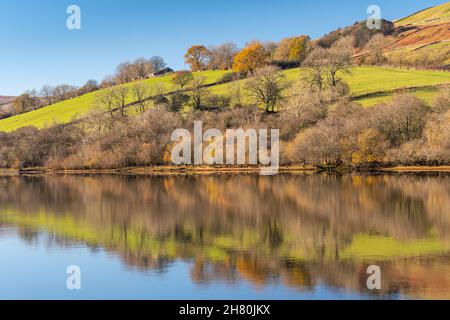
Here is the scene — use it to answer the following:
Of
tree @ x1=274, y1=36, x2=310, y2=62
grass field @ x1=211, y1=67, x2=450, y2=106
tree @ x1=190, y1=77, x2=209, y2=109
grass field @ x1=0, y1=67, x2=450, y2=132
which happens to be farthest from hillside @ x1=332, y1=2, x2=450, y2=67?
tree @ x1=190, y1=77, x2=209, y2=109

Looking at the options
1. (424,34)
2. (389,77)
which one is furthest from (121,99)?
(424,34)

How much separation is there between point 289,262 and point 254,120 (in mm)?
64789

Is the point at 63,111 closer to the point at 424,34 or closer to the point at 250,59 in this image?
the point at 250,59

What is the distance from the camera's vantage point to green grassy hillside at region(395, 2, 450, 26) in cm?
15000

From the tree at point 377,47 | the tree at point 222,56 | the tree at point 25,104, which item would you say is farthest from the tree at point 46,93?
the tree at point 377,47

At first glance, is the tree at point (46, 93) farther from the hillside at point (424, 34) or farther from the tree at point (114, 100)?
the hillside at point (424, 34)

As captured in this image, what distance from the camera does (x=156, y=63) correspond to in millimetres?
151500

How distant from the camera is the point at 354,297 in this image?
16.8 metres

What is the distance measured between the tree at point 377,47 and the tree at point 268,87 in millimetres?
37062

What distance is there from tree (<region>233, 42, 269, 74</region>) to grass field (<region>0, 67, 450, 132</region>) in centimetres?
570

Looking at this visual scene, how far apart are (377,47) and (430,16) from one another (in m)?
39.5

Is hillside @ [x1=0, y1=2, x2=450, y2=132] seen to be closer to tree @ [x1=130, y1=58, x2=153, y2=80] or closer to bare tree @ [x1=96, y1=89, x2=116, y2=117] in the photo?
bare tree @ [x1=96, y1=89, x2=116, y2=117]

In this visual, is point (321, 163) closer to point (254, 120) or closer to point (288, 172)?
point (288, 172)
